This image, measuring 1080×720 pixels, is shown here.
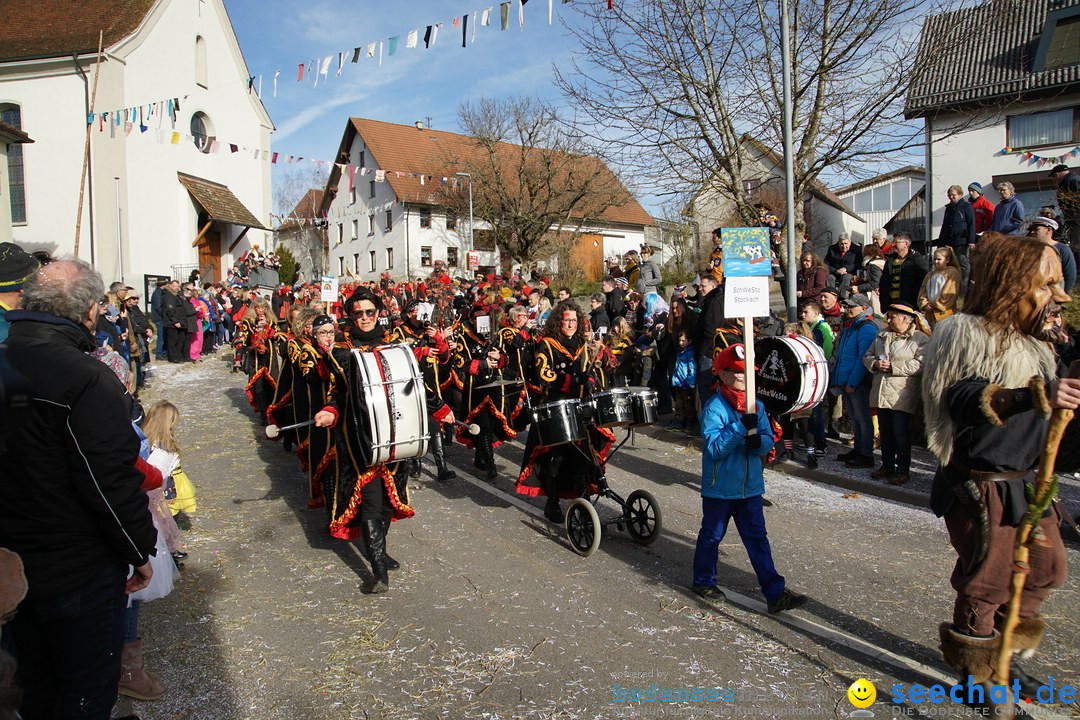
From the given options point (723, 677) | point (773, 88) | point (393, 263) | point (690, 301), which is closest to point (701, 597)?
point (723, 677)

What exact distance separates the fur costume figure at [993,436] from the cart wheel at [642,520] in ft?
8.89

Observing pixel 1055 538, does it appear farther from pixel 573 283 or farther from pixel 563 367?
pixel 573 283

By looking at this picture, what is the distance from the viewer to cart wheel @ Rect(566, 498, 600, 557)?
5.77 meters

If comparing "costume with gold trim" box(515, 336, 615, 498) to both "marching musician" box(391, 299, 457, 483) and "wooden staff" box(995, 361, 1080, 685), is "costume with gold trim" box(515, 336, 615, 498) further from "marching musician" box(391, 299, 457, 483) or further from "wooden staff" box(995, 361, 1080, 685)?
"wooden staff" box(995, 361, 1080, 685)

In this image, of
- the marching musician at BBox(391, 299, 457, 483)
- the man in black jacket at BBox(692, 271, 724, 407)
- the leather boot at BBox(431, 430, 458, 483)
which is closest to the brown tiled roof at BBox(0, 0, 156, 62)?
the marching musician at BBox(391, 299, 457, 483)

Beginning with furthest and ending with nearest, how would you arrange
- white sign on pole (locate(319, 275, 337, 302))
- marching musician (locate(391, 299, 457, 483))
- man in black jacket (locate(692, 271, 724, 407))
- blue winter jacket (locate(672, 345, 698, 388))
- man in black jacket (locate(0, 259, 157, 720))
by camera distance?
white sign on pole (locate(319, 275, 337, 302)) < blue winter jacket (locate(672, 345, 698, 388)) < man in black jacket (locate(692, 271, 724, 407)) < marching musician (locate(391, 299, 457, 483)) < man in black jacket (locate(0, 259, 157, 720))

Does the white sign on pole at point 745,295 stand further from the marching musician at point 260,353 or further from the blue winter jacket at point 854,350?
the marching musician at point 260,353

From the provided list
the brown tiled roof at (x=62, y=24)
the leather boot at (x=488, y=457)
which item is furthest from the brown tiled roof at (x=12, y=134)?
the leather boot at (x=488, y=457)

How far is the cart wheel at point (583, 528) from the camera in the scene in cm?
577

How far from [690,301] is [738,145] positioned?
4.72 m

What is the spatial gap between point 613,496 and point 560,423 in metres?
0.89

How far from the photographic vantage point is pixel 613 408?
5738mm

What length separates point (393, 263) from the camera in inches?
1887

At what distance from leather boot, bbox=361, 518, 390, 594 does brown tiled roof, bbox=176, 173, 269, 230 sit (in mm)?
27107
